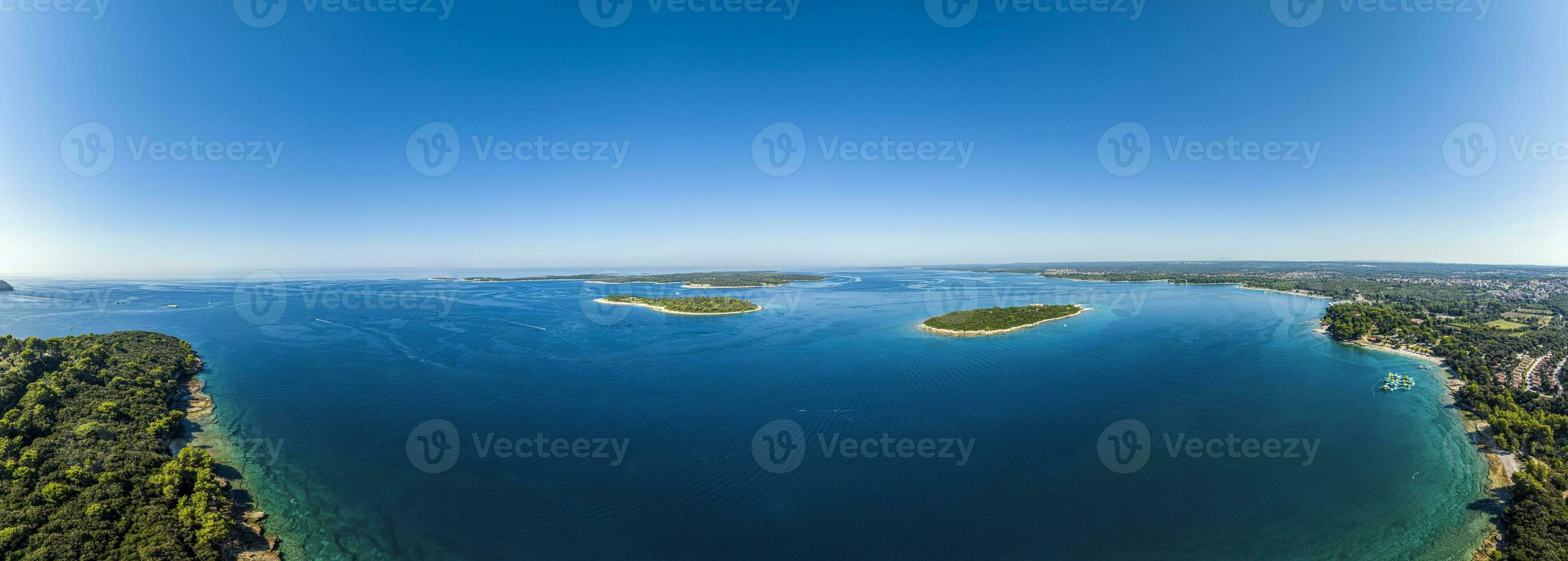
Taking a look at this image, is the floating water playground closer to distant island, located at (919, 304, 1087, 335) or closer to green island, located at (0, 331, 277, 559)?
distant island, located at (919, 304, 1087, 335)

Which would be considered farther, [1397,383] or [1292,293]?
[1292,293]

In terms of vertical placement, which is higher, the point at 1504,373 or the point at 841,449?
the point at 1504,373

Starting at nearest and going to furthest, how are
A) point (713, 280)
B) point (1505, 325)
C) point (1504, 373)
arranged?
point (1504, 373) → point (1505, 325) → point (713, 280)

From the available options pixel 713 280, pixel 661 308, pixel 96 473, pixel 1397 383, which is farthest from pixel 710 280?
pixel 96 473

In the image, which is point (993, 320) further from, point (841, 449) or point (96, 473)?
point (96, 473)

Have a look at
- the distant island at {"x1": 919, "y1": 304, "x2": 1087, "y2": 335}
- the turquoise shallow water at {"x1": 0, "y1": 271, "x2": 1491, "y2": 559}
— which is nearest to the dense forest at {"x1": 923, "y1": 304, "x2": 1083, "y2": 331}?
the distant island at {"x1": 919, "y1": 304, "x2": 1087, "y2": 335}
